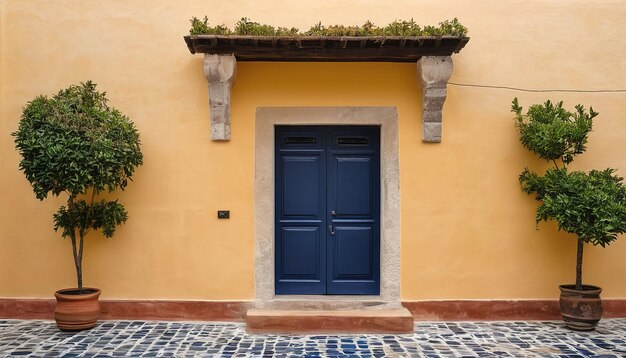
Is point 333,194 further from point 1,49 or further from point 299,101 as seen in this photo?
point 1,49

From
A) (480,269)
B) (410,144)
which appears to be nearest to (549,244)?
(480,269)

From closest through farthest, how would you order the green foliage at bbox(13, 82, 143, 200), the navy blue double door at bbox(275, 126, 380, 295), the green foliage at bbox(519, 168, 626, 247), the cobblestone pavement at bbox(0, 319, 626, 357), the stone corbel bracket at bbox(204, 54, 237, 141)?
the cobblestone pavement at bbox(0, 319, 626, 357)
the green foliage at bbox(13, 82, 143, 200)
the green foliage at bbox(519, 168, 626, 247)
the stone corbel bracket at bbox(204, 54, 237, 141)
the navy blue double door at bbox(275, 126, 380, 295)

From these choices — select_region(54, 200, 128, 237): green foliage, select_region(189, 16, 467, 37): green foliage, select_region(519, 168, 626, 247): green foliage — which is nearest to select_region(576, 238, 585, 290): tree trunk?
select_region(519, 168, 626, 247): green foliage

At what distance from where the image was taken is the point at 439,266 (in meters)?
6.90

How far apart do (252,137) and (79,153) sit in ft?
6.48

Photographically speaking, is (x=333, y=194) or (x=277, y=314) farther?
(x=333, y=194)

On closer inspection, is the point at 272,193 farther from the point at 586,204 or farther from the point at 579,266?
the point at 579,266

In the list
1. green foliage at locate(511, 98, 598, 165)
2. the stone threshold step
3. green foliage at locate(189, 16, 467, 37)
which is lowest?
the stone threshold step

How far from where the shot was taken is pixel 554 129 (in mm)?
6395

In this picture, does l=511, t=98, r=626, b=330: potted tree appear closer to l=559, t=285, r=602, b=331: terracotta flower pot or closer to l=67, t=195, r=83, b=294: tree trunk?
l=559, t=285, r=602, b=331: terracotta flower pot

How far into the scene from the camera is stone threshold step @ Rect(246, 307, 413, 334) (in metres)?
6.43

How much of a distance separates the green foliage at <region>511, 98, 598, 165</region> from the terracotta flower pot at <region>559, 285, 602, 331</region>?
151 centimetres

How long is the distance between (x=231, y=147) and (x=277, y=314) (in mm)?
2053

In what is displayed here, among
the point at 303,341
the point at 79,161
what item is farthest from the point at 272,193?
the point at 79,161
